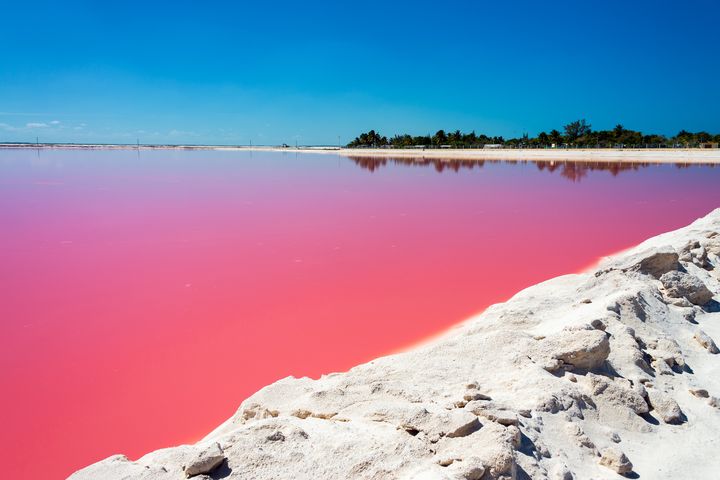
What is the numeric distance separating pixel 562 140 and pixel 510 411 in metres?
71.5

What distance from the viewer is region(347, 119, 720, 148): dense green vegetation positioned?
5559cm

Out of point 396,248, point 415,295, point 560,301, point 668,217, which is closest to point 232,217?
A: point 396,248

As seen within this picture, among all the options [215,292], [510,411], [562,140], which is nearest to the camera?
[510,411]

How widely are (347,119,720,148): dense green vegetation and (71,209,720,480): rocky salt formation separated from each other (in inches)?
2246

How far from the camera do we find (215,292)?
605cm

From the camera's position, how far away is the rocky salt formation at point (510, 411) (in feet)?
7.60

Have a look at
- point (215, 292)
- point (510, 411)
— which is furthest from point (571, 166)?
point (510, 411)

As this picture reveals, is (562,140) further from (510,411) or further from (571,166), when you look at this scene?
(510,411)

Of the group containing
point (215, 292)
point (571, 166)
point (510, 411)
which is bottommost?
point (215, 292)

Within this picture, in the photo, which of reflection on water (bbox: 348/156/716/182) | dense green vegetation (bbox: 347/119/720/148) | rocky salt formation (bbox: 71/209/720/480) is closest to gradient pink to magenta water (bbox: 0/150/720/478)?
rocky salt formation (bbox: 71/209/720/480)

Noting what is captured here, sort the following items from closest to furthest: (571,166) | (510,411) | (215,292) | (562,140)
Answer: (510,411) → (215,292) → (571,166) → (562,140)

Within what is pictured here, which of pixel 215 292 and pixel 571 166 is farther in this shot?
pixel 571 166

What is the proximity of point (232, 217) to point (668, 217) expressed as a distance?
10438 mm

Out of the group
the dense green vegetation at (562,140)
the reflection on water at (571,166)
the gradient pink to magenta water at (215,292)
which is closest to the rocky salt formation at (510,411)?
the gradient pink to magenta water at (215,292)
